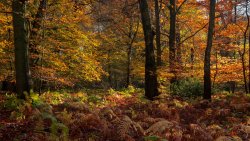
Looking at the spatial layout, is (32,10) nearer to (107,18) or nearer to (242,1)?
(107,18)

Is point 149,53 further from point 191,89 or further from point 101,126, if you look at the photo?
point 101,126

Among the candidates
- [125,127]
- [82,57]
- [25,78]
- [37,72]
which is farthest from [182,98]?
[125,127]

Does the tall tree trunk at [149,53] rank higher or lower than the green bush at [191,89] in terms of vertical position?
higher

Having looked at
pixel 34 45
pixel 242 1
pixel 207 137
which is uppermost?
A: pixel 242 1

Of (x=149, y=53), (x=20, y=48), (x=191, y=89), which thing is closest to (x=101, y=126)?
(x=20, y=48)

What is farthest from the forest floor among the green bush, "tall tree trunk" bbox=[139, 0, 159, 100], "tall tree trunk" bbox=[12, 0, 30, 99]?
the green bush

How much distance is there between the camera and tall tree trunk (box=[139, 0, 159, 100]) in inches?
504

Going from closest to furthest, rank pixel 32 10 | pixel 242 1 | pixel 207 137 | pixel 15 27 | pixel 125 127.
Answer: pixel 125 127, pixel 207 137, pixel 15 27, pixel 32 10, pixel 242 1

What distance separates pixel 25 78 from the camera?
8.98m

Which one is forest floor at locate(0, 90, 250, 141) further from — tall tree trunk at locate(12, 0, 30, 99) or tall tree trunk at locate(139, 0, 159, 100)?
tall tree trunk at locate(139, 0, 159, 100)

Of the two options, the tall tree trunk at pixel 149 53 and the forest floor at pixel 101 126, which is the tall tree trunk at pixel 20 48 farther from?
the tall tree trunk at pixel 149 53

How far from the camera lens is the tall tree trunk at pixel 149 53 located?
12812 mm

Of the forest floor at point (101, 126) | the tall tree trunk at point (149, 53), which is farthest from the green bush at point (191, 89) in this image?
the forest floor at point (101, 126)

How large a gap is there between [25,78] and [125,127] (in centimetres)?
460
